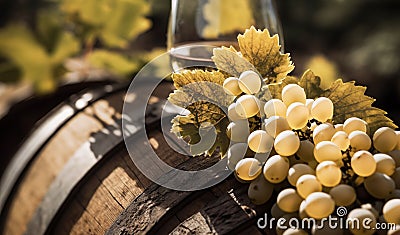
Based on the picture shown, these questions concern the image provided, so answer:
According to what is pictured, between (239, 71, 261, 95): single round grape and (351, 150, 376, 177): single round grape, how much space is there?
0.18 m

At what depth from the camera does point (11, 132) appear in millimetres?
1519

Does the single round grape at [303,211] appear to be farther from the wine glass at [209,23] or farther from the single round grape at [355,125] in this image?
the wine glass at [209,23]

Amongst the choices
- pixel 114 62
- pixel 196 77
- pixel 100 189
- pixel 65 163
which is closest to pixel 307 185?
pixel 196 77

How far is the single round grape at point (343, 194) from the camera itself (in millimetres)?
669

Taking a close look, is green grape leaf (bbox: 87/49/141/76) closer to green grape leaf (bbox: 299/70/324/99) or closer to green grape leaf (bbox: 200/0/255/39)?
green grape leaf (bbox: 200/0/255/39)

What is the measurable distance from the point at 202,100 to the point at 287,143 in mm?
153

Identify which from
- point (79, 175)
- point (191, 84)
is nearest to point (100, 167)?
point (79, 175)

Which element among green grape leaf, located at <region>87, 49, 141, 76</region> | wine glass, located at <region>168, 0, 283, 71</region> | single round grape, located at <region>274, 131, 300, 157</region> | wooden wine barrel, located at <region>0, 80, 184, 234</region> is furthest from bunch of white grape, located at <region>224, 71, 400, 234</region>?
green grape leaf, located at <region>87, 49, 141, 76</region>

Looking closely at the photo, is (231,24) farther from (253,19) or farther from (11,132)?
(11,132)

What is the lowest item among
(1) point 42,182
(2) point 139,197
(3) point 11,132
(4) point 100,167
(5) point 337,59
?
(2) point 139,197

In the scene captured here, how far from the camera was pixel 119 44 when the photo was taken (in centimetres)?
149

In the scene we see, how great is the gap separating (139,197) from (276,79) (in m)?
0.27

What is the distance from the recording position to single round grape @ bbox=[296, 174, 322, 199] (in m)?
0.67

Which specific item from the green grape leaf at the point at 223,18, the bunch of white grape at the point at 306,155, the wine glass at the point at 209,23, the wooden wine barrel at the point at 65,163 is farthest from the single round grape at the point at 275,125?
the green grape leaf at the point at 223,18
